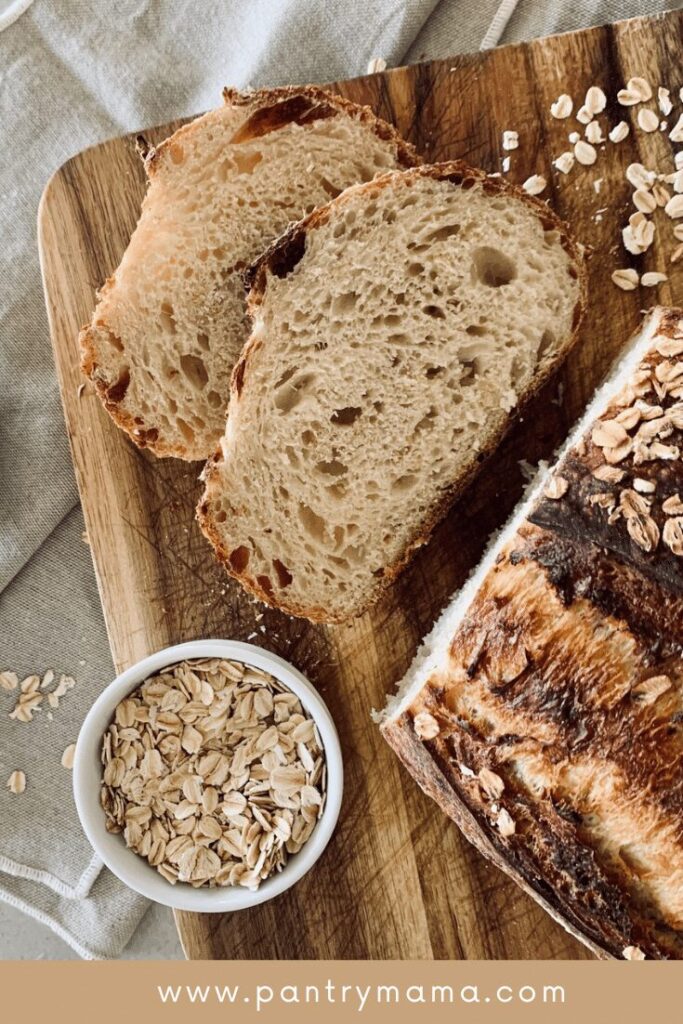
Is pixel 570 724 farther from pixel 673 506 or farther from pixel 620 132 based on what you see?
pixel 620 132

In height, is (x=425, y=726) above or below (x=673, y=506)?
below

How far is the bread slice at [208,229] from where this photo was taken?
8.61ft

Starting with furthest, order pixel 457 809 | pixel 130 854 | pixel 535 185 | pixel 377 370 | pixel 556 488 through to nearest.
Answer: pixel 535 185 < pixel 130 854 < pixel 377 370 < pixel 457 809 < pixel 556 488

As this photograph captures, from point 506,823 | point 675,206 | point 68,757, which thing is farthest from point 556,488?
point 68,757

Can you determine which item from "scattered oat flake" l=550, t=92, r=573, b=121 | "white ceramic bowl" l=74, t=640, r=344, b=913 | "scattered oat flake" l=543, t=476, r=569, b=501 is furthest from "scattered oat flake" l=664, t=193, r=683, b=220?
"white ceramic bowl" l=74, t=640, r=344, b=913

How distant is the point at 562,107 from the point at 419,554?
1.35 meters

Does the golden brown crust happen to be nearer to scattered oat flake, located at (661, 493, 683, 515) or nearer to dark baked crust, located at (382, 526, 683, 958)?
dark baked crust, located at (382, 526, 683, 958)

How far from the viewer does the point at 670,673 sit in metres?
2.22

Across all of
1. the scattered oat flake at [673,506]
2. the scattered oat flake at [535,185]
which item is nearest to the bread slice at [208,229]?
the scattered oat flake at [535,185]

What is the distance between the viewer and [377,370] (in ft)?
8.45

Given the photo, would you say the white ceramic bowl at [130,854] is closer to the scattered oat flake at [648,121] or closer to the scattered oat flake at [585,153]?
the scattered oat flake at [585,153]

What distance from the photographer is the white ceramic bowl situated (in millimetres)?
2633

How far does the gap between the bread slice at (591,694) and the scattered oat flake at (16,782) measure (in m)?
1.44

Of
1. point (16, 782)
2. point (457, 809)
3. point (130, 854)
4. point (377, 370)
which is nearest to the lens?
point (457, 809)
